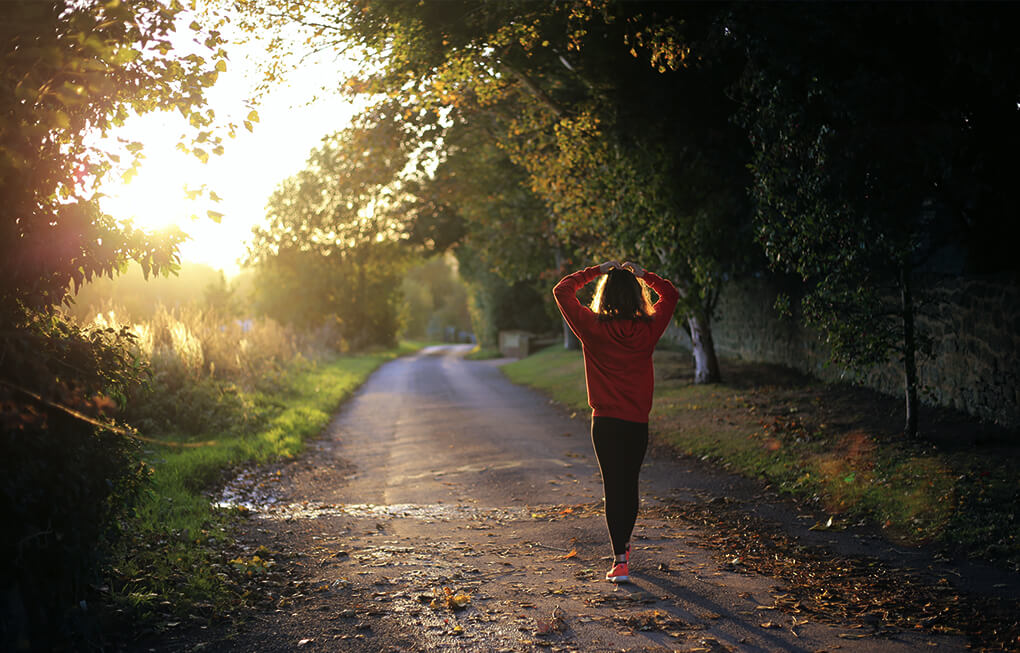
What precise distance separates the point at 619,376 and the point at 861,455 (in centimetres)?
509

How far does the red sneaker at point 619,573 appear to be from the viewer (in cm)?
591

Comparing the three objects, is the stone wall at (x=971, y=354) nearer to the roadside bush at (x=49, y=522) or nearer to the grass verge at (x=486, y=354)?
the roadside bush at (x=49, y=522)

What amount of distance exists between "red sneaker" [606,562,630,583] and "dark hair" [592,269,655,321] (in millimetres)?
1788

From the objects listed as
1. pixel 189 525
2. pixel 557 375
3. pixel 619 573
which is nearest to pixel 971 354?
pixel 619 573

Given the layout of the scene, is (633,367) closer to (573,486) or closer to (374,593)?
(374,593)

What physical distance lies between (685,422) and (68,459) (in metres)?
11.2

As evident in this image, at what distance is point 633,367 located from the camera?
6.06 m

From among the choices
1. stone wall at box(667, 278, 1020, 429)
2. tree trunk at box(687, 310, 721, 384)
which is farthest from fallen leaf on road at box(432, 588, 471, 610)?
tree trunk at box(687, 310, 721, 384)

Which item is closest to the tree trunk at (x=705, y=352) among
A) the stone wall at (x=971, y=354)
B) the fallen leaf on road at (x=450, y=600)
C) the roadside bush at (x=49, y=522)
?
the stone wall at (x=971, y=354)

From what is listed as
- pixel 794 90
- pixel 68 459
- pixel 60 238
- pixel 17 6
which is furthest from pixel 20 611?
pixel 794 90

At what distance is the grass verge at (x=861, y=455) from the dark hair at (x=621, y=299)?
10.7 ft

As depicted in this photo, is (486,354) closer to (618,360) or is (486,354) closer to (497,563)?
(497,563)

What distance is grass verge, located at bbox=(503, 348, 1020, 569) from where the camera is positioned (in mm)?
7211

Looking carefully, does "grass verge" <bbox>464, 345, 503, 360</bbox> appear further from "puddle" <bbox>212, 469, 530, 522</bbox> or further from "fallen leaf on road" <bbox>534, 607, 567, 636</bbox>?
"fallen leaf on road" <bbox>534, 607, 567, 636</bbox>
